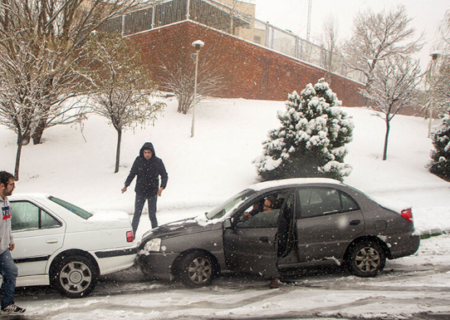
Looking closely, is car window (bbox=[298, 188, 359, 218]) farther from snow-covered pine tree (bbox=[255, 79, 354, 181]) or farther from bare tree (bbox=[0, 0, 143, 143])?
bare tree (bbox=[0, 0, 143, 143])

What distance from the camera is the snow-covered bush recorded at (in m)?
14.0

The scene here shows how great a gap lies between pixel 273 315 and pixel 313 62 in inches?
1087

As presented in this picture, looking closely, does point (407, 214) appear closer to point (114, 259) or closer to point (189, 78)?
point (114, 259)

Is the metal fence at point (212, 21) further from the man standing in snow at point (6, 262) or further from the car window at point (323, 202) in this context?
the man standing in snow at point (6, 262)

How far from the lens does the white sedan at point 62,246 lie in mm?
4723

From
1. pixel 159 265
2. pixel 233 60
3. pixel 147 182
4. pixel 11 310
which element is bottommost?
pixel 11 310

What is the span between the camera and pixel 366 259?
17.7 ft

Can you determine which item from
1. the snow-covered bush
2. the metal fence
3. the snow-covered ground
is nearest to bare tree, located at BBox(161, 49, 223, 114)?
the snow-covered ground

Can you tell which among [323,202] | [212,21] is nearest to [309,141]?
[323,202]

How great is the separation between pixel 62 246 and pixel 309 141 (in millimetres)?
7826

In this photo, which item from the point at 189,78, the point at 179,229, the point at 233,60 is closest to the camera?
the point at 179,229

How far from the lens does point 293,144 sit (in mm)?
11477

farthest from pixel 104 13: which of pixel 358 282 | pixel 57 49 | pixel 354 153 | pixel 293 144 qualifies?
pixel 358 282

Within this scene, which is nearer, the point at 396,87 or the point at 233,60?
the point at 396,87
